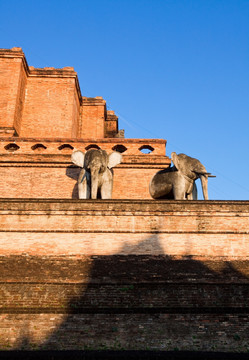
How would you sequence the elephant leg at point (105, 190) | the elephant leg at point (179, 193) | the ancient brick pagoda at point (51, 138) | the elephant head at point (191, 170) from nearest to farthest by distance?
the elephant leg at point (179, 193) → the elephant head at point (191, 170) → the elephant leg at point (105, 190) → the ancient brick pagoda at point (51, 138)

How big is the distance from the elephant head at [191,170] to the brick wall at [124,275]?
7.83 feet

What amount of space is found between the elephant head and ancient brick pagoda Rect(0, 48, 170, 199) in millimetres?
3738

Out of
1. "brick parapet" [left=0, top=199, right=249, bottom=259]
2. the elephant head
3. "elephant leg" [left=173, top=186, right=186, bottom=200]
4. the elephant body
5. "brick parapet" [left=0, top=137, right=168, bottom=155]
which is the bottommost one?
"brick parapet" [left=0, top=199, right=249, bottom=259]

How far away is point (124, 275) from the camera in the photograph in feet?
33.3

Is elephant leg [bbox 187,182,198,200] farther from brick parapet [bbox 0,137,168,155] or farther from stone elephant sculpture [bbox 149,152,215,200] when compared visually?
brick parapet [bbox 0,137,168,155]

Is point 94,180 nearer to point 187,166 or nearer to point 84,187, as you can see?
point 84,187

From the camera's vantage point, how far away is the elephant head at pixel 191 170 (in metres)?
14.9

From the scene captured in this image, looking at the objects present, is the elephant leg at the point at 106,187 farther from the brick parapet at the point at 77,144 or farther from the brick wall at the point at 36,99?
the brick wall at the point at 36,99

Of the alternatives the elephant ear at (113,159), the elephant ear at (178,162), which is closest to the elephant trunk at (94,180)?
the elephant ear at (113,159)

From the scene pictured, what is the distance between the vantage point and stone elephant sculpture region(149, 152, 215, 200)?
14.9 metres

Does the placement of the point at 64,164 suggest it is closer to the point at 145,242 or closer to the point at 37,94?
the point at 37,94

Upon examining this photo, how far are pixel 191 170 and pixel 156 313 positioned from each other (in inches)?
276

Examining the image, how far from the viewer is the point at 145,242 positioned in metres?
11.9

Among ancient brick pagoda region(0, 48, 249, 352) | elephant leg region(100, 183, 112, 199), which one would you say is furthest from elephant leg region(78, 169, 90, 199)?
ancient brick pagoda region(0, 48, 249, 352)
